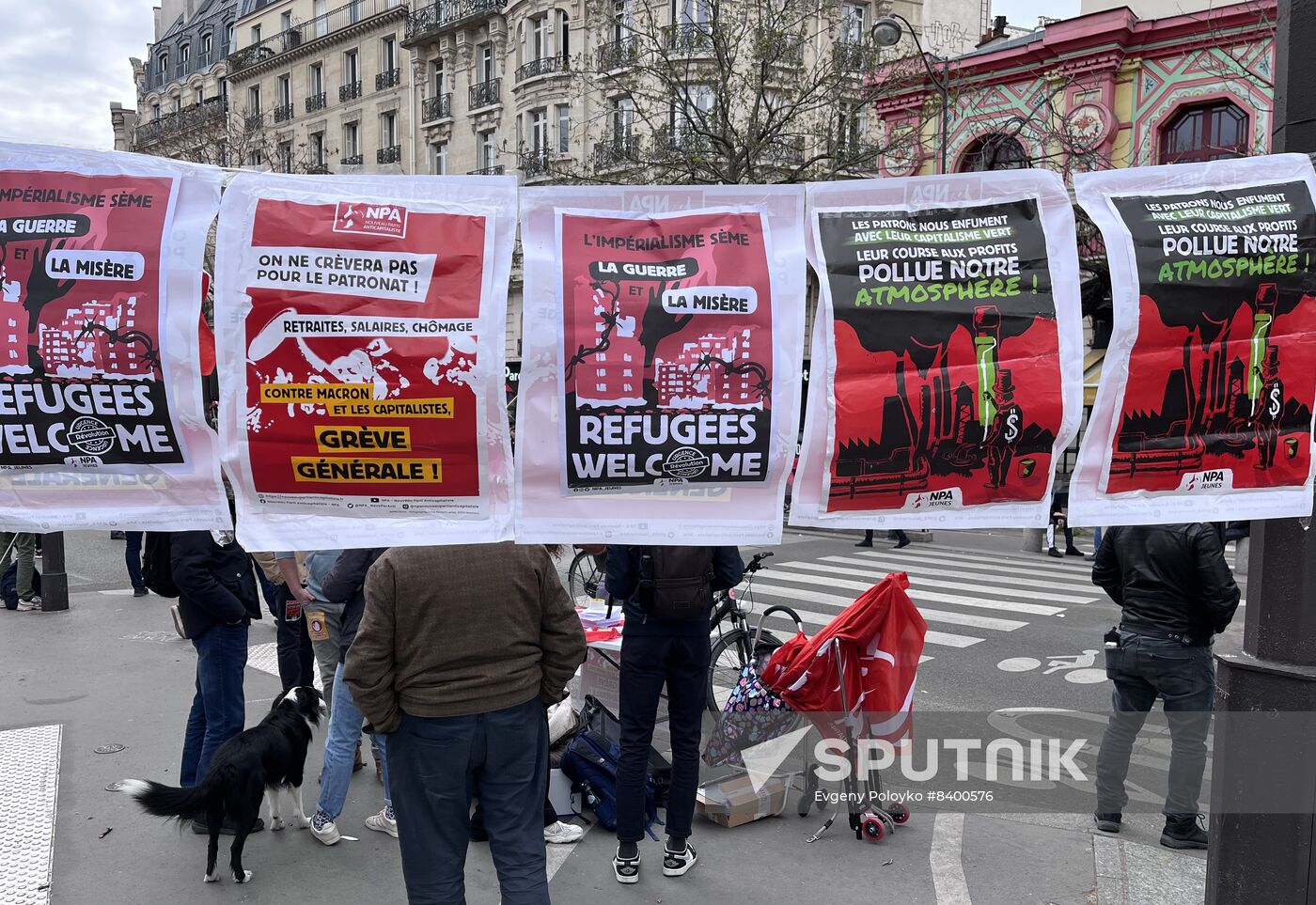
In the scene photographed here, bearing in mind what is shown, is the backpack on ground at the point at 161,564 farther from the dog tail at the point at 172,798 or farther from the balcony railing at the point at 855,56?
the balcony railing at the point at 855,56

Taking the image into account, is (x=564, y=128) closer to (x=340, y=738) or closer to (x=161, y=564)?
(x=161, y=564)

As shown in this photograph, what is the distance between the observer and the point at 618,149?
18.6 meters

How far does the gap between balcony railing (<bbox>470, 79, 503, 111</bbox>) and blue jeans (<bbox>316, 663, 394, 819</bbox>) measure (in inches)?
1506

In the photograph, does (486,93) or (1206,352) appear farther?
(486,93)

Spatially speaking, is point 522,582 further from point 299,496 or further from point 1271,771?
point 1271,771

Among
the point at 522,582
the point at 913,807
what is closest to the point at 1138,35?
the point at 913,807

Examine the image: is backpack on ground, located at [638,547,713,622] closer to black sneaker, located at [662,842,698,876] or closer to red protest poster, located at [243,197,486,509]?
black sneaker, located at [662,842,698,876]

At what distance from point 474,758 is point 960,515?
179cm

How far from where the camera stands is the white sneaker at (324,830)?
4.78m

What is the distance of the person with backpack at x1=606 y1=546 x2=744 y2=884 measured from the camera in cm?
432

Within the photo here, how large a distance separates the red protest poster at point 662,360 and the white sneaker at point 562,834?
102 inches

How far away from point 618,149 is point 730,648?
44.6 feet

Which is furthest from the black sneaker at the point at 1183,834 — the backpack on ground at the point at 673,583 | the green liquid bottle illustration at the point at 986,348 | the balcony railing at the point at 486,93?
the balcony railing at the point at 486,93

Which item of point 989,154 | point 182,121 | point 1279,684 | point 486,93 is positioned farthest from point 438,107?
point 1279,684
